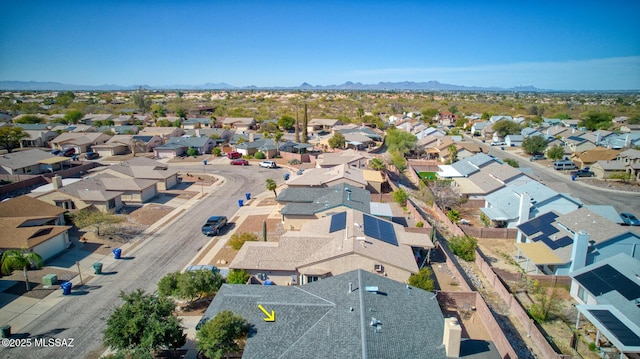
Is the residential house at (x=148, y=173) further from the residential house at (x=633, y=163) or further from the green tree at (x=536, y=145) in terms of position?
the residential house at (x=633, y=163)

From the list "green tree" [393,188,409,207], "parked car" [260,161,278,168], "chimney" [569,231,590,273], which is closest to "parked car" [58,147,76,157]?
"parked car" [260,161,278,168]

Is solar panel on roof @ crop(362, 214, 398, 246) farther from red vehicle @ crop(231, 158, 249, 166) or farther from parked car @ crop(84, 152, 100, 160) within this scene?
parked car @ crop(84, 152, 100, 160)

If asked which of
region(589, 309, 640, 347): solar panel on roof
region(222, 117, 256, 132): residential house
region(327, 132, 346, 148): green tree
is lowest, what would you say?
region(589, 309, 640, 347): solar panel on roof

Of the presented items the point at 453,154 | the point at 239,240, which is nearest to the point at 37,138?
the point at 239,240

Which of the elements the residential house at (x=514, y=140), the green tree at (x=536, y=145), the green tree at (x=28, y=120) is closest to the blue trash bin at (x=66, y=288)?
the green tree at (x=536, y=145)

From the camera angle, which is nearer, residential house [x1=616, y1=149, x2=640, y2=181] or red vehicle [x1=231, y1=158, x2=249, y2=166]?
residential house [x1=616, y1=149, x2=640, y2=181]

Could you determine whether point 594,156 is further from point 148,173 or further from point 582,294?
point 148,173
